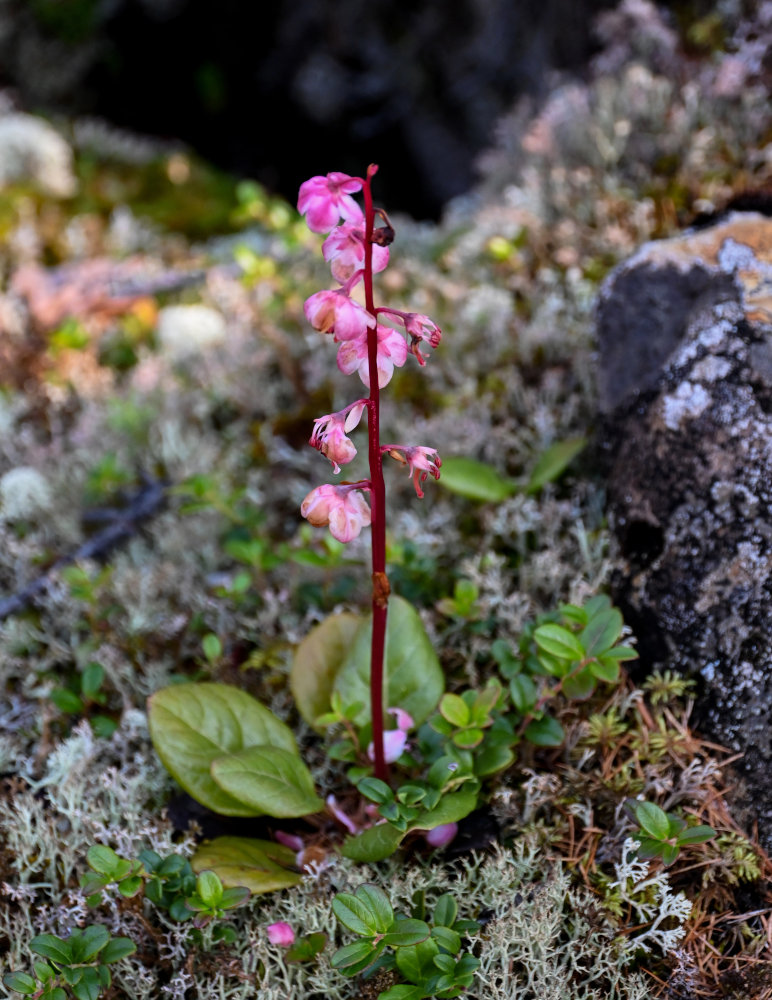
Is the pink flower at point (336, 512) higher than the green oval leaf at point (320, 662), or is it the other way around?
the pink flower at point (336, 512)

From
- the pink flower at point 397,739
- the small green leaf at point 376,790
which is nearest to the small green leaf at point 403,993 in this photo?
the small green leaf at point 376,790

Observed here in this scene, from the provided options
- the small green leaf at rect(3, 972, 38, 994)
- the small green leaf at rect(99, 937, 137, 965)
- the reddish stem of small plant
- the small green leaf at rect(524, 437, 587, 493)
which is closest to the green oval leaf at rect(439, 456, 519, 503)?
the small green leaf at rect(524, 437, 587, 493)

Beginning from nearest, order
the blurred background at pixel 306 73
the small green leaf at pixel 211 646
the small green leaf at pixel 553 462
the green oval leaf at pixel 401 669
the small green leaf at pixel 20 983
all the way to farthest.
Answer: the small green leaf at pixel 20 983 → the green oval leaf at pixel 401 669 → the small green leaf at pixel 211 646 → the small green leaf at pixel 553 462 → the blurred background at pixel 306 73

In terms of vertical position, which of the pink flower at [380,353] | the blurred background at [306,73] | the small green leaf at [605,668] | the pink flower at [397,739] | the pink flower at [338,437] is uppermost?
the blurred background at [306,73]

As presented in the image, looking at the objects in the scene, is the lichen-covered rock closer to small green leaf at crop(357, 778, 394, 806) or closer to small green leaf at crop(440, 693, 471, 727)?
small green leaf at crop(440, 693, 471, 727)

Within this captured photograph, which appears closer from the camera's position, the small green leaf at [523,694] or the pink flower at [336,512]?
the pink flower at [336,512]

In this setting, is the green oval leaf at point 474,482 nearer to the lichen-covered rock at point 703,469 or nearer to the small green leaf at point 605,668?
the lichen-covered rock at point 703,469

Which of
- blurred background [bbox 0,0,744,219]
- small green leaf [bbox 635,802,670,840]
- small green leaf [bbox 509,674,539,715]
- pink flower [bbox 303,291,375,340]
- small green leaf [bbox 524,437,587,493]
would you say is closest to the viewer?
pink flower [bbox 303,291,375,340]

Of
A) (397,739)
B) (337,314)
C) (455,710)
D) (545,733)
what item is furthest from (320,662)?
(337,314)
